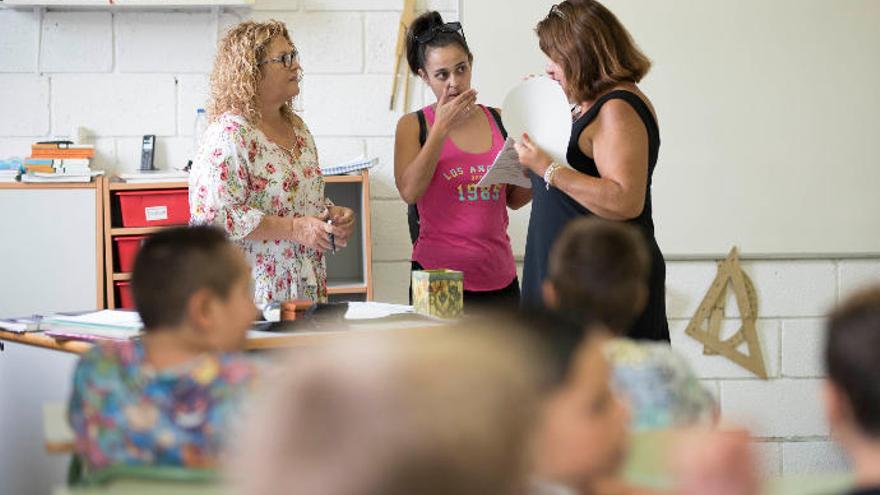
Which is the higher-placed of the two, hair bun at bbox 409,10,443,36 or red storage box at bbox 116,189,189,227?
hair bun at bbox 409,10,443,36

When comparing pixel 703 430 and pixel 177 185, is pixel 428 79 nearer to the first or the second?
pixel 177 185

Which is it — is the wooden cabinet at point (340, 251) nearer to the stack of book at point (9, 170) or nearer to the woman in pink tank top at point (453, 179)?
the stack of book at point (9, 170)

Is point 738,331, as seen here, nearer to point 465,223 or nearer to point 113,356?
point 465,223

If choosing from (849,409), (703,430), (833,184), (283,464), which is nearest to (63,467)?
(703,430)

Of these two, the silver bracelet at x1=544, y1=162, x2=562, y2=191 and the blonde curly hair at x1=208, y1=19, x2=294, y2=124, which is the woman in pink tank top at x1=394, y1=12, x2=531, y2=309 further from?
the silver bracelet at x1=544, y1=162, x2=562, y2=191

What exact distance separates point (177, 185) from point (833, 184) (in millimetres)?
2256

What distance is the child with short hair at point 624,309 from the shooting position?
1485 millimetres

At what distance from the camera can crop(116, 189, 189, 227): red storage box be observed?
11.8 feet

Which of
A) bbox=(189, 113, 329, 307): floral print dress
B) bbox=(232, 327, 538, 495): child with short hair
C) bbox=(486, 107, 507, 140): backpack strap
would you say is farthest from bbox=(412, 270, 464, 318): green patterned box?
bbox=(232, 327, 538, 495): child with short hair

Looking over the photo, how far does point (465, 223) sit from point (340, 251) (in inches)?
40.1

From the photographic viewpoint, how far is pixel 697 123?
3.99 meters

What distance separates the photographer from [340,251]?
4000mm

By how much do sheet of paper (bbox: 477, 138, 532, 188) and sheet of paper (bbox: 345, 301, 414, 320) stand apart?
1.34 ft

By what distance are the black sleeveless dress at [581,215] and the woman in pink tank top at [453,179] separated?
0.44 m
